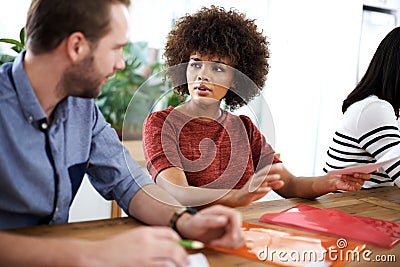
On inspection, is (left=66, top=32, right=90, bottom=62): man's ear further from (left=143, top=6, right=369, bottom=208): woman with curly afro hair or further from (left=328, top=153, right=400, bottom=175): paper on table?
(left=328, top=153, right=400, bottom=175): paper on table

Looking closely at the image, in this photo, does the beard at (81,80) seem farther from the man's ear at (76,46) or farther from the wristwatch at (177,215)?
the wristwatch at (177,215)

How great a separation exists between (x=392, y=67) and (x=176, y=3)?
1471mm

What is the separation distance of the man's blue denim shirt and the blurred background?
87.3 inches

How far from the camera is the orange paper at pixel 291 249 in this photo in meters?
1.02

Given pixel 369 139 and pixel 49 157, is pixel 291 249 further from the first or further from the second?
pixel 369 139

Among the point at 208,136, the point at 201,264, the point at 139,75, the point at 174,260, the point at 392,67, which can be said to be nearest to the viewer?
the point at 174,260

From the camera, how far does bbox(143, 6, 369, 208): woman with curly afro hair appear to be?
1.53 meters

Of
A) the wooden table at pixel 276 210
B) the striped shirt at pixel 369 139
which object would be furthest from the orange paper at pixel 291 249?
the striped shirt at pixel 369 139

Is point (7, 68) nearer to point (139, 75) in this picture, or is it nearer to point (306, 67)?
point (139, 75)

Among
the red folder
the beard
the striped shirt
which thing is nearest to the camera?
the beard

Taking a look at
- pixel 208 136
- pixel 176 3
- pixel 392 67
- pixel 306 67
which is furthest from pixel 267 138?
pixel 306 67

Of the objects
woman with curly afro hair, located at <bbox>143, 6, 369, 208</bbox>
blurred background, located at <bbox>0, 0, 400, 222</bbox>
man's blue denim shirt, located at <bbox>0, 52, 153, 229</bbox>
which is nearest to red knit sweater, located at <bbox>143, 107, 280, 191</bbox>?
woman with curly afro hair, located at <bbox>143, 6, 369, 208</bbox>

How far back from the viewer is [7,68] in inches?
43.0

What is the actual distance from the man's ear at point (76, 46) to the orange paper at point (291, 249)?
0.50m
